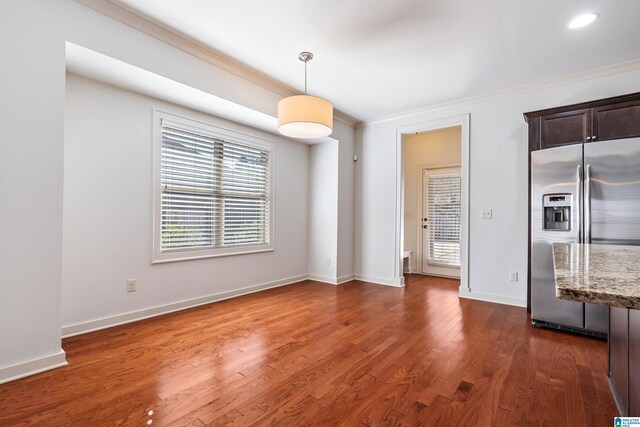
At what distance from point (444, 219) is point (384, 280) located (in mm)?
1754

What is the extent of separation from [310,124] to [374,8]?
41.1 inches

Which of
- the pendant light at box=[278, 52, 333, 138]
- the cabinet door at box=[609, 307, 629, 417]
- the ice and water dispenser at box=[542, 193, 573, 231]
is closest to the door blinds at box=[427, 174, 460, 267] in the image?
the ice and water dispenser at box=[542, 193, 573, 231]

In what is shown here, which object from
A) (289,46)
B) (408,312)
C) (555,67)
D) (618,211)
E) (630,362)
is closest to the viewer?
(630,362)

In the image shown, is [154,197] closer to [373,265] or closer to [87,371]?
[87,371]

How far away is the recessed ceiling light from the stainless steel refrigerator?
1034 mm

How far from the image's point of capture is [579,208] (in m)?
2.96

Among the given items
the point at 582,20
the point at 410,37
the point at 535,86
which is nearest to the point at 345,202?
the point at 410,37

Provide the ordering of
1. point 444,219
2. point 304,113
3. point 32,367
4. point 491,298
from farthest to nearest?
point 444,219 → point 491,298 → point 304,113 → point 32,367

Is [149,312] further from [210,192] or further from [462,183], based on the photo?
[462,183]

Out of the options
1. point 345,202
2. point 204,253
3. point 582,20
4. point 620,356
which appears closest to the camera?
point 620,356

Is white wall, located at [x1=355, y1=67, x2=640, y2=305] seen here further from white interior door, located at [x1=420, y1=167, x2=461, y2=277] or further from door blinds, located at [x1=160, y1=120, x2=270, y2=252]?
door blinds, located at [x1=160, y1=120, x2=270, y2=252]

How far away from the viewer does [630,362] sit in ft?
4.72

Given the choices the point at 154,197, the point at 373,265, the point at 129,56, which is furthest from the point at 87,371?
the point at 373,265

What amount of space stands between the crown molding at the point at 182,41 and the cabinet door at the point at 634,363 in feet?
11.9
